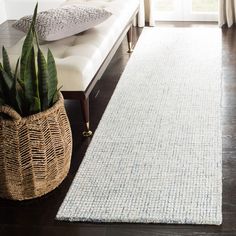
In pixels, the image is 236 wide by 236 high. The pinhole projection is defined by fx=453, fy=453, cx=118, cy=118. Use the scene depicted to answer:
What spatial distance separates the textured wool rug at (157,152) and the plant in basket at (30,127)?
0.16 meters

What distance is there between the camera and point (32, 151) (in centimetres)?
170

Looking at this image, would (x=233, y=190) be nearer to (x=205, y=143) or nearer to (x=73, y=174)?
(x=205, y=143)

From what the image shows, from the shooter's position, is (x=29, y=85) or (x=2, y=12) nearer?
(x=29, y=85)

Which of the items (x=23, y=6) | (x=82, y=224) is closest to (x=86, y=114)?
(x=82, y=224)

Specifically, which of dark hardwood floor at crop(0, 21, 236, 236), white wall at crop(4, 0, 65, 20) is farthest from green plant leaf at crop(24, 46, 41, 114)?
white wall at crop(4, 0, 65, 20)

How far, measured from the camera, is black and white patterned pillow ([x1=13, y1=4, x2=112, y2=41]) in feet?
7.87

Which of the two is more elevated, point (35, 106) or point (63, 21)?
point (63, 21)

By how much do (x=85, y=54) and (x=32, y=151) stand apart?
772 mm

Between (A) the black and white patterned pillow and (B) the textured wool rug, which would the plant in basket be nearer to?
(B) the textured wool rug

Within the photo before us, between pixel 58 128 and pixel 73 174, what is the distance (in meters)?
0.28

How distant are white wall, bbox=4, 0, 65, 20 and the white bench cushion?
146cm

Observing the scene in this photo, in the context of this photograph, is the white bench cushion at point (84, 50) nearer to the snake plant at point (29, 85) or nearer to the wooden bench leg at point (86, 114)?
the wooden bench leg at point (86, 114)

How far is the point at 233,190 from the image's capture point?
1.79 metres

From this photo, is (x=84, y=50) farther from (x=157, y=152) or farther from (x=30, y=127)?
(x=30, y=127)
